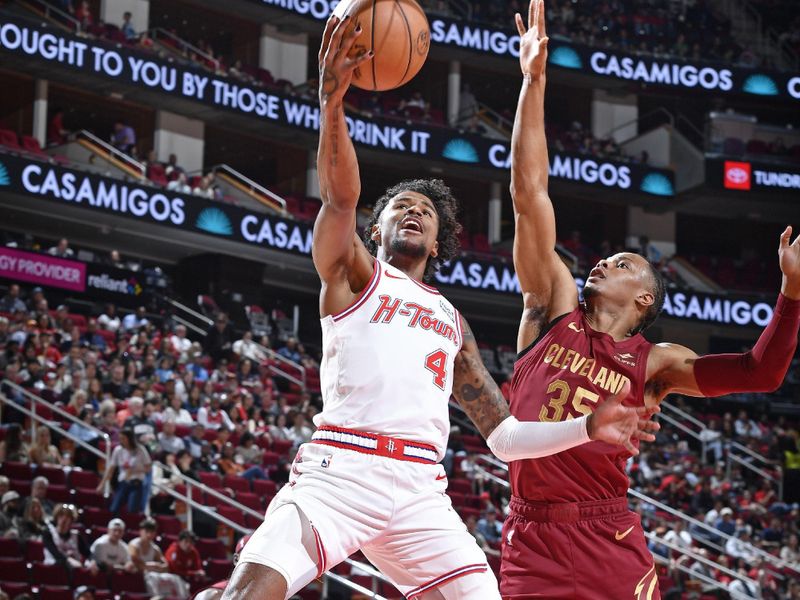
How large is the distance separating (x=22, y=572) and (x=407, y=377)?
6686 mm

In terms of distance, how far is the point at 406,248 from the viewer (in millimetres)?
4816

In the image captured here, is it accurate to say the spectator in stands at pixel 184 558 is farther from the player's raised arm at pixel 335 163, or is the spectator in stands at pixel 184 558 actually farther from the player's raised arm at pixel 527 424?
the player's raised arm at pixel 335 163

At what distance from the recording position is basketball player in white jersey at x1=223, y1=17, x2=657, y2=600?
13.8ft

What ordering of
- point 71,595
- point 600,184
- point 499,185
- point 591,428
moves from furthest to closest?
1. point 499,185
2. point 600,184
3. point 71,595
4. point 591,428

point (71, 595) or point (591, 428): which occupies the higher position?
point (591, 428)

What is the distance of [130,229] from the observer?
22.7m

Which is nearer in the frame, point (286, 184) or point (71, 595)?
point (71, 595)

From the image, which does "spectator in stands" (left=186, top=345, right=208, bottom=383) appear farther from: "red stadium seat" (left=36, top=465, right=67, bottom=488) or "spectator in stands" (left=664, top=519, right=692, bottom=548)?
"spectator in stands" (left=664, top=519, right=692, bottom=548)

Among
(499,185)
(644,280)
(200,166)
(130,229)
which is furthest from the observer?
(499,185)

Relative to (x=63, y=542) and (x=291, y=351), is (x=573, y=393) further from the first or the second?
(x=291, y=351)

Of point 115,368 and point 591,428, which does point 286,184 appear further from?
point 591,428

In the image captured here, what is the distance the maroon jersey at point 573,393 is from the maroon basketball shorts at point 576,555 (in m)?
0.07

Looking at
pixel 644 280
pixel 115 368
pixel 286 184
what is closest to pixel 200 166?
pixel 286 184

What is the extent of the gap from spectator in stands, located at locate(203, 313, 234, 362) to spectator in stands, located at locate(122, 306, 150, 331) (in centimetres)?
109
